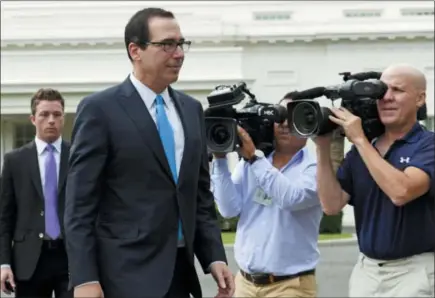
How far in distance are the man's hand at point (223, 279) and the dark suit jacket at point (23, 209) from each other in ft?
6.88

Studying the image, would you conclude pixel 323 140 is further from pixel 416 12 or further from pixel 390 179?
pixel 416 12

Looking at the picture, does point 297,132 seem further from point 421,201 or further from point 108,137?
point 108,137

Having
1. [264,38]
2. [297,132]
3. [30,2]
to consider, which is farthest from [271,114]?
[30,2]

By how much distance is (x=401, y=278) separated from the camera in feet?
13.0

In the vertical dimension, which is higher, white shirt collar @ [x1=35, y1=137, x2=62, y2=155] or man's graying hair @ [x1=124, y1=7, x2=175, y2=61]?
man's graying hair @ [x1=124, y1=7, x2=175, y2=61]

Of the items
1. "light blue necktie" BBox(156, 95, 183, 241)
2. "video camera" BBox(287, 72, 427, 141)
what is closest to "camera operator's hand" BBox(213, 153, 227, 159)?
"video camera" BBox(287, 72, 427, 141)

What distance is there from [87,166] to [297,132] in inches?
47.8

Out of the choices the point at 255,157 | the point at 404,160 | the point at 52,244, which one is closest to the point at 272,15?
the point at 52,244

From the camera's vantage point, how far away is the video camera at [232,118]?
480 centimetres

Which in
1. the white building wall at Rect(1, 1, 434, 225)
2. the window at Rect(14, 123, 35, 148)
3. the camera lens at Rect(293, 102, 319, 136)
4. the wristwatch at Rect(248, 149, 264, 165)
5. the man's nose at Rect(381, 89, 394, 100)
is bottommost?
the window at Rect(14, 123, 35, 148)

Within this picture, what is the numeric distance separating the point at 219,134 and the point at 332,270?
29.2 feet

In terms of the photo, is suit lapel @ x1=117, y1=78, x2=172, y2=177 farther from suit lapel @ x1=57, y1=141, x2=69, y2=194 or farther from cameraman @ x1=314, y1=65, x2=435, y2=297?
suit lapel @ x1=57, y1=141, x2=69, y2=194

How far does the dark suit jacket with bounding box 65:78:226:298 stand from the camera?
12.0 ft

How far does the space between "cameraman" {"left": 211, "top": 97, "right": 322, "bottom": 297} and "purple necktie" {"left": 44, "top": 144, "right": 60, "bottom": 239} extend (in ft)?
3.89
